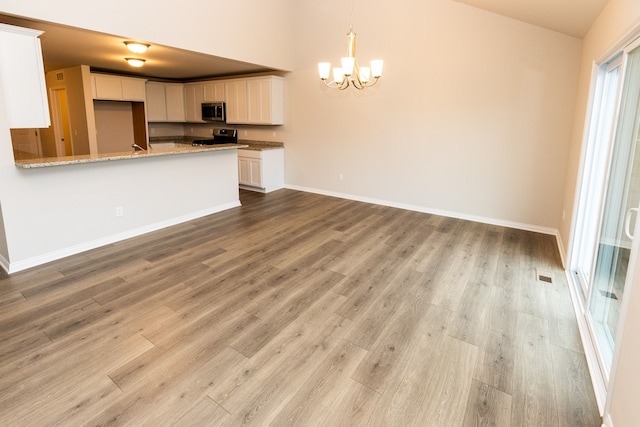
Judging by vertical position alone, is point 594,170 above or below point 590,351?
above

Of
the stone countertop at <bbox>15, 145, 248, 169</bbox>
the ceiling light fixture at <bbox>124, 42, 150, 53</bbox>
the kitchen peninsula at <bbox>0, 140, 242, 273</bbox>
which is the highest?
the ceiling light fixture at <bbox>124, 42, 150, 53</bbox>

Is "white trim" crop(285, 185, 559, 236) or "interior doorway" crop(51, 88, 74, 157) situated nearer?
"white trim" crop(285, 185, 559, 236)

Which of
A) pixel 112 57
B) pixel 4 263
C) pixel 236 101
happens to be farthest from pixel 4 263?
pixel 236 101

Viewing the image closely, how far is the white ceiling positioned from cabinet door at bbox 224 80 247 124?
26 cm

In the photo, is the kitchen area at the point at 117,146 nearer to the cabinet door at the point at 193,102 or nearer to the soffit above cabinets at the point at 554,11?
the cabinet door at the point at 193,102

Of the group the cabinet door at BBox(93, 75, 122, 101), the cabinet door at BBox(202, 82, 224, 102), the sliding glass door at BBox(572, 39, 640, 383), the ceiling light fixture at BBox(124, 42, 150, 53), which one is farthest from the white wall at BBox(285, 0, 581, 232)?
the cabinet door at BBox(93, 75, 122, 101)

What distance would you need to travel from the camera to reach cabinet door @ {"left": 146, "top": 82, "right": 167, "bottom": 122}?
25.6ft

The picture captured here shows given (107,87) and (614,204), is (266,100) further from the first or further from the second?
(614,204)

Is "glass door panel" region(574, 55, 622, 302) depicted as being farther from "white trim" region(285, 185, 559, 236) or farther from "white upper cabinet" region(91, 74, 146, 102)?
"white upper cabinet" region(91, 74, 146, 102)

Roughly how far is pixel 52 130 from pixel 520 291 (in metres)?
9.10

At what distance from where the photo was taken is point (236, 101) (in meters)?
7.24

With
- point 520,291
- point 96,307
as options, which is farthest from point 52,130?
point 520,291

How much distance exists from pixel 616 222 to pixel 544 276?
1.21m

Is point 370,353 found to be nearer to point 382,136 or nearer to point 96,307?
point 96,307
